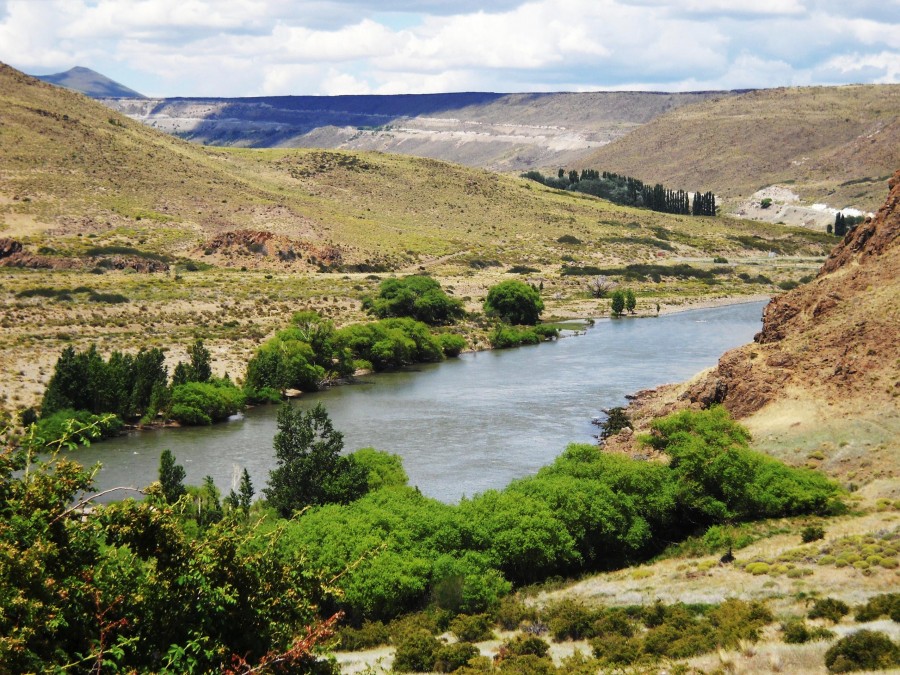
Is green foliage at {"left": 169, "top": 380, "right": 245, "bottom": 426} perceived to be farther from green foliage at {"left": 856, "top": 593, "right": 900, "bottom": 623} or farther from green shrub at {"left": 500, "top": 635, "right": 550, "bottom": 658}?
green foliage at {"left": 856, "top": 593, "right": 900, "bottom": 623}

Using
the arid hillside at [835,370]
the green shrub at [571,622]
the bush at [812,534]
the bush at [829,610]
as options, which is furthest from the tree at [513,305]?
the bush at [829,610]

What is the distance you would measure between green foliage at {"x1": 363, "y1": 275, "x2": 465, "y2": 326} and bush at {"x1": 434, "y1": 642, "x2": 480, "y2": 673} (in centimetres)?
Answer: 6238

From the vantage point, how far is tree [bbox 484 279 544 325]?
302 feet

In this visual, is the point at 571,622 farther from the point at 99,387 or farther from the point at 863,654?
the point at 99,387

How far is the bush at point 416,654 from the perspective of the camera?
77.5 feet

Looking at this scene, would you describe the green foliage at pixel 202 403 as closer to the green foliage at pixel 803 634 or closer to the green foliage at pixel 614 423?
the green foliage at pixel 614 423

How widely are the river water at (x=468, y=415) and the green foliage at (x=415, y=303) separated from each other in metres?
8.45

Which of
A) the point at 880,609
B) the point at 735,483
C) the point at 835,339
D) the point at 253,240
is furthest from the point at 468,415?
the point at 253,240

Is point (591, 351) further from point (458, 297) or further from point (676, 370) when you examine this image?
point (458, 297)

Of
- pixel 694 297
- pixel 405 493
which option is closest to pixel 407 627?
pixel 405 493

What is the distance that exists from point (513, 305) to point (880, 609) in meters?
69.7

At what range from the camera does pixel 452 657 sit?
23.6 meters

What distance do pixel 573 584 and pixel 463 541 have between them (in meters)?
3.58

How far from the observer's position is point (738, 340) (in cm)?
8044
